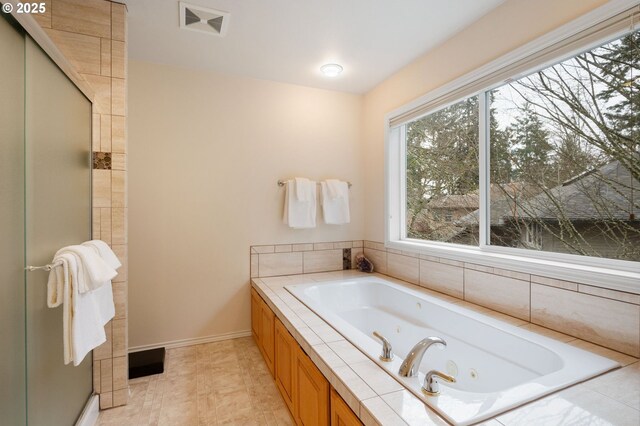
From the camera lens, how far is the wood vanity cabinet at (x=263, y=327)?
2.10 metres

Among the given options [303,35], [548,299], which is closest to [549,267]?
[548,299]

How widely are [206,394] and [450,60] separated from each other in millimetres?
2807

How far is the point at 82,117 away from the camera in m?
1.65

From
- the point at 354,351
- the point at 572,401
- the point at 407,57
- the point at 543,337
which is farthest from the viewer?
the point at 407,57

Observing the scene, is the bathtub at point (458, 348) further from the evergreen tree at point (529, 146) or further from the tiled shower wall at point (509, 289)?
the evergreen tree at point (529, 146)

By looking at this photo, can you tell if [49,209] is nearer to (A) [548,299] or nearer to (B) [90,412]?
(B) [90,412]

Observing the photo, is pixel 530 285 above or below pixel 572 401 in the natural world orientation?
above

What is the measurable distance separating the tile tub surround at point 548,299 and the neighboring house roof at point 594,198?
37 centimetres

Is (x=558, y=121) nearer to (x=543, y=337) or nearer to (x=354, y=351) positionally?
(x=543, y=337)

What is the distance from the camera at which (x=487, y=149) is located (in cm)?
203

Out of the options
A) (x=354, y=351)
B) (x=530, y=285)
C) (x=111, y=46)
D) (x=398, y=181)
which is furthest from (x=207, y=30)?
(x=530, y=285)

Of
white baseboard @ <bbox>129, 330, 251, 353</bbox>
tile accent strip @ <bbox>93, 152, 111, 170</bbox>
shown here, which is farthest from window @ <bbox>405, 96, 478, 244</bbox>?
tile accent strip @ <bbox>93, 152, 111, 170</bbox>

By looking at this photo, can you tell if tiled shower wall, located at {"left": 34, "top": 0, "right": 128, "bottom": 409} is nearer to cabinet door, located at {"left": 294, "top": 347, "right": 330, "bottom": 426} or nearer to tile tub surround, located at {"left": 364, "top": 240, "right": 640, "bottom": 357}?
cabinet door, located at {"left": 294, "top": 347, "right": 330, "bottom": 426}

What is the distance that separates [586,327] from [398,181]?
1.77 metres
